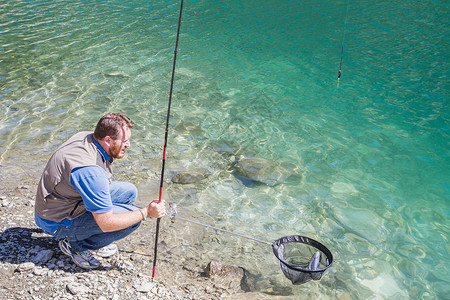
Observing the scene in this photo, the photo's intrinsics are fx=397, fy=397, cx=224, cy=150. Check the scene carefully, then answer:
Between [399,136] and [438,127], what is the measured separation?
3.24 ft

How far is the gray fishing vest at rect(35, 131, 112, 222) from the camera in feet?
9.88

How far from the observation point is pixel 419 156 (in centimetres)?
671

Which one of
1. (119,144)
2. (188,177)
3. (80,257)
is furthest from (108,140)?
(188,177)

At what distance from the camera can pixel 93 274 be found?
3.35 metres

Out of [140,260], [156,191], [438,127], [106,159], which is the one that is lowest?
[438,127]

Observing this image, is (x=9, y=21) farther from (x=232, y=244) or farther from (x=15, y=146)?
(x=232, y=244)

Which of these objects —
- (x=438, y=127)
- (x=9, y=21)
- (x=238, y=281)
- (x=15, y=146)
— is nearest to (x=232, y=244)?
(x=238, y=281)

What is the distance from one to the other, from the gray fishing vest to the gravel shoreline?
45 centimetres

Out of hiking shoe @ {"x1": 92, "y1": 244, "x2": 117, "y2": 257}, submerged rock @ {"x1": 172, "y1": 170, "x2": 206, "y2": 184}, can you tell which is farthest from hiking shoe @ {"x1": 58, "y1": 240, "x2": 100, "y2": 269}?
submerged rock @ {"x1": 172, "y1": 170, "x2": 206, "y2": 184}

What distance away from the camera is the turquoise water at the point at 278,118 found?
4.70 meters

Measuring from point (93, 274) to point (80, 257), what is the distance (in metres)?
0.18

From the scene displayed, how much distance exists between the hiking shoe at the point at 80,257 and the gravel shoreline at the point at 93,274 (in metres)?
0.05

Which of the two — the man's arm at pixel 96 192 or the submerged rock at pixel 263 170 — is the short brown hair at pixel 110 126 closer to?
the man's arm at pixel 96 192

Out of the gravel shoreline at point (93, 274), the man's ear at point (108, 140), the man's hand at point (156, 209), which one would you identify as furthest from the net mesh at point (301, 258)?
the man's ear at point (108, 140)
